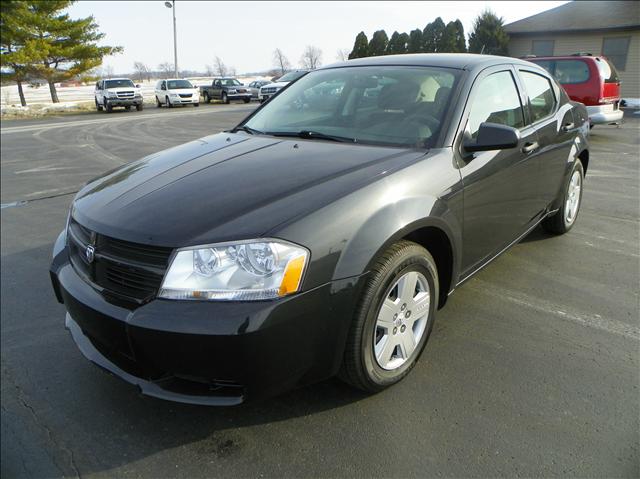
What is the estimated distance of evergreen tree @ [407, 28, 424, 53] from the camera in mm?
30548

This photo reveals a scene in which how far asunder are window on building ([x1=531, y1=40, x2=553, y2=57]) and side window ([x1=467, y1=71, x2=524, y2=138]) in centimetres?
2336

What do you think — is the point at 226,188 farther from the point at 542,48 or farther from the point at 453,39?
the point at 453,39

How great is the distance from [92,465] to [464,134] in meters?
2.46

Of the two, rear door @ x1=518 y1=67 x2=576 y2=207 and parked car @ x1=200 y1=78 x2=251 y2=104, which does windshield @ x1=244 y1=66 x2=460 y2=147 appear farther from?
parked car @ x1=200 y1=78 x2=251 y2=104

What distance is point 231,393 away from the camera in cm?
200

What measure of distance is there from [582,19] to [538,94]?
23.9 metres

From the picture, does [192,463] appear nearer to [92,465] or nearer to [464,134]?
[92,465]

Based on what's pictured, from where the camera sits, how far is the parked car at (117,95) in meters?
25.7

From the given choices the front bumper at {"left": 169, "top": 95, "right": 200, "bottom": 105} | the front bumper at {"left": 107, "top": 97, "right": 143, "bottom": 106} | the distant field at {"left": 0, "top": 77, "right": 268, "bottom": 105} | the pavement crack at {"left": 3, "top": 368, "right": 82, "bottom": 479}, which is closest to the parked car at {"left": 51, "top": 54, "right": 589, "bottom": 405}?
the pavement crack at {"left": 3, "top": 368, "right": 82, "bottom": 479}

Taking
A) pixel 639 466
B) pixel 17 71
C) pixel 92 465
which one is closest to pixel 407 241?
pixel 639 466

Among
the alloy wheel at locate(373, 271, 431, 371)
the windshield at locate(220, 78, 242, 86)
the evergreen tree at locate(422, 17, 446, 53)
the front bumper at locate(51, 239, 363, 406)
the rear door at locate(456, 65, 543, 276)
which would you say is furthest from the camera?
the windshield at locate(220, 78, 242, 86)

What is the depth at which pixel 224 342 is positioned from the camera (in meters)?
1.85

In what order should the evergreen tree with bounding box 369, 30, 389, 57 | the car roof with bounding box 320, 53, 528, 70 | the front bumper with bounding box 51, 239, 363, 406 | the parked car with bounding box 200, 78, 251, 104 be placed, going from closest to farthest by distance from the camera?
the front bumper with bounding box 51, 239, 363, 406
the car roof with bounding box 320, 53, 528, 70
the parked car with bounding box 200, 78, 251, 104
the evergreen tree with bounding box 369, 30, 389, 57

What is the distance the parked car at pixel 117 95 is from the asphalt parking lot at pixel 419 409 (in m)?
24.6
